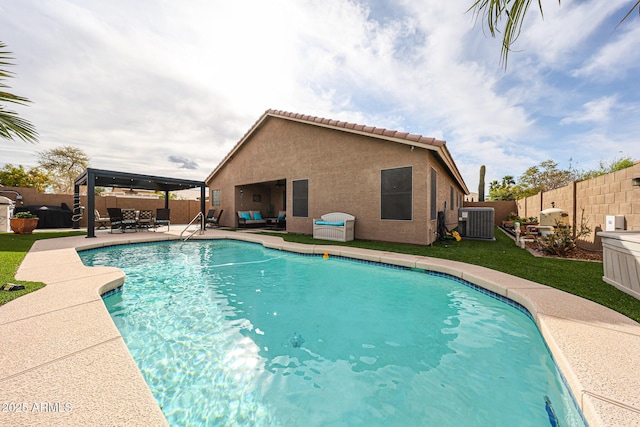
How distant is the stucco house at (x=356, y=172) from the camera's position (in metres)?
7.81

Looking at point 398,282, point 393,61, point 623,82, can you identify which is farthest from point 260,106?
point 623,82

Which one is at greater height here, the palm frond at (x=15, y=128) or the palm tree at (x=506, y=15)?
the palm frond at (x=15, y=128)

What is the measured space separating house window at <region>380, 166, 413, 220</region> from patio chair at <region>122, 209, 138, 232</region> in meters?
11.3

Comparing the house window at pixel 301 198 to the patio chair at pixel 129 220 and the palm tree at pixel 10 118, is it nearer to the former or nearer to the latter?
the patio chair at pixel 129 220

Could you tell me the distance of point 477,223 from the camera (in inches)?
380

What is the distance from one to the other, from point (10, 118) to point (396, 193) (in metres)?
10.2

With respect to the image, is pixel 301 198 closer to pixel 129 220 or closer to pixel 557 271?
pixel 129 220

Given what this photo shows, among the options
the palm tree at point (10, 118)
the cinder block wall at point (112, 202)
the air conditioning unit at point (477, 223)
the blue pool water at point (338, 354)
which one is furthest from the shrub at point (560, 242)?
the cinder block wall at point (112, 202)

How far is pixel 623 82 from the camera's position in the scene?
888 centimetres

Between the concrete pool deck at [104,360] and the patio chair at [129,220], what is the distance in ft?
30.6

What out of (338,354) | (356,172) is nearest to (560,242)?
(356,172)

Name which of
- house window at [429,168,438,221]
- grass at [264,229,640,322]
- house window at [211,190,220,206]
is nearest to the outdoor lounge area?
house window at [211,190,220,206]

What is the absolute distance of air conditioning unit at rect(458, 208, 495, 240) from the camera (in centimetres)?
941

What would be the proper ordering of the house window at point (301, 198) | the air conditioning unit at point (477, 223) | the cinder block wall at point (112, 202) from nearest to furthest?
the air conditioning unit at point (477, 223)
the house window at point (301, 198)
the cinder block wall at point (112, 202)
